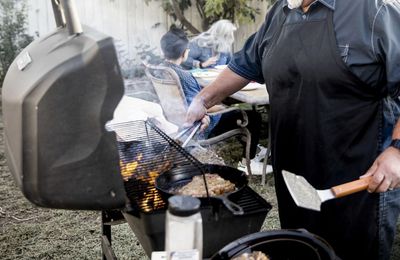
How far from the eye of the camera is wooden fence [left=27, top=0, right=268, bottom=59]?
23.9ft

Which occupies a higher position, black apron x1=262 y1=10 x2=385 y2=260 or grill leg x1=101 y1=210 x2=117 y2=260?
black apron x1=262 y1=10 x2=385 y2=260

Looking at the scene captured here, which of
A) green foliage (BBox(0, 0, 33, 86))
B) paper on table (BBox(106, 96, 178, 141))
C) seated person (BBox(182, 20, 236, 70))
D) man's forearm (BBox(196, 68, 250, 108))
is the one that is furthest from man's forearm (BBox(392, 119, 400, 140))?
green foliage (BBox(0, 0, 33, 86))

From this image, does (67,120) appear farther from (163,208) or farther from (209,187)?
(209,187)

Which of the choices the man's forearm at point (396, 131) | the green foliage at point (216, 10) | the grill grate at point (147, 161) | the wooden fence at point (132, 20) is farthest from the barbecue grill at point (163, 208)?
the green foliage at point (216, 10)

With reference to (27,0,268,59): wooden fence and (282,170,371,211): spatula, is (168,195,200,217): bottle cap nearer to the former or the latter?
(282,170,371,211): spatula

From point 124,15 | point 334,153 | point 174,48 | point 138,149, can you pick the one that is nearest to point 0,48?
point 124,15

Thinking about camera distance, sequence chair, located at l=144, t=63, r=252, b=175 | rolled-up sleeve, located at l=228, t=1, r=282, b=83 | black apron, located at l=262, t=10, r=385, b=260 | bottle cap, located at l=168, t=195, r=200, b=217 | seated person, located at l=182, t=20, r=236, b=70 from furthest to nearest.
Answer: seated person, located at l=182, t=20, r=236, b=70, chair, located at l=144, t=63, r=252, b=175, rolled-up sleeve, located at l=228, t=1, r=282, b=83, black apron, located at l=262, t=10, r=385, b=260, bottle cap, located at l=168, t=195, r=200, b=217

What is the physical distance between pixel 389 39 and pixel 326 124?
1.50 ft

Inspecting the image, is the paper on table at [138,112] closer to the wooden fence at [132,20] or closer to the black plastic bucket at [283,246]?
the black plastic bucket at [283,246]

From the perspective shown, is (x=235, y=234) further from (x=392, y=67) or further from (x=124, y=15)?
(x=124, y=15)

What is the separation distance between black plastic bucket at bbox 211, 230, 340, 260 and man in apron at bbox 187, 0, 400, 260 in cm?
46

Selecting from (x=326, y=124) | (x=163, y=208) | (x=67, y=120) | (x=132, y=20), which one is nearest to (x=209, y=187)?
(x=163, y=208)

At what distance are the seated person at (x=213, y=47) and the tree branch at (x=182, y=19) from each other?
1482mm

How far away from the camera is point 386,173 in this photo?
5.07 feet
